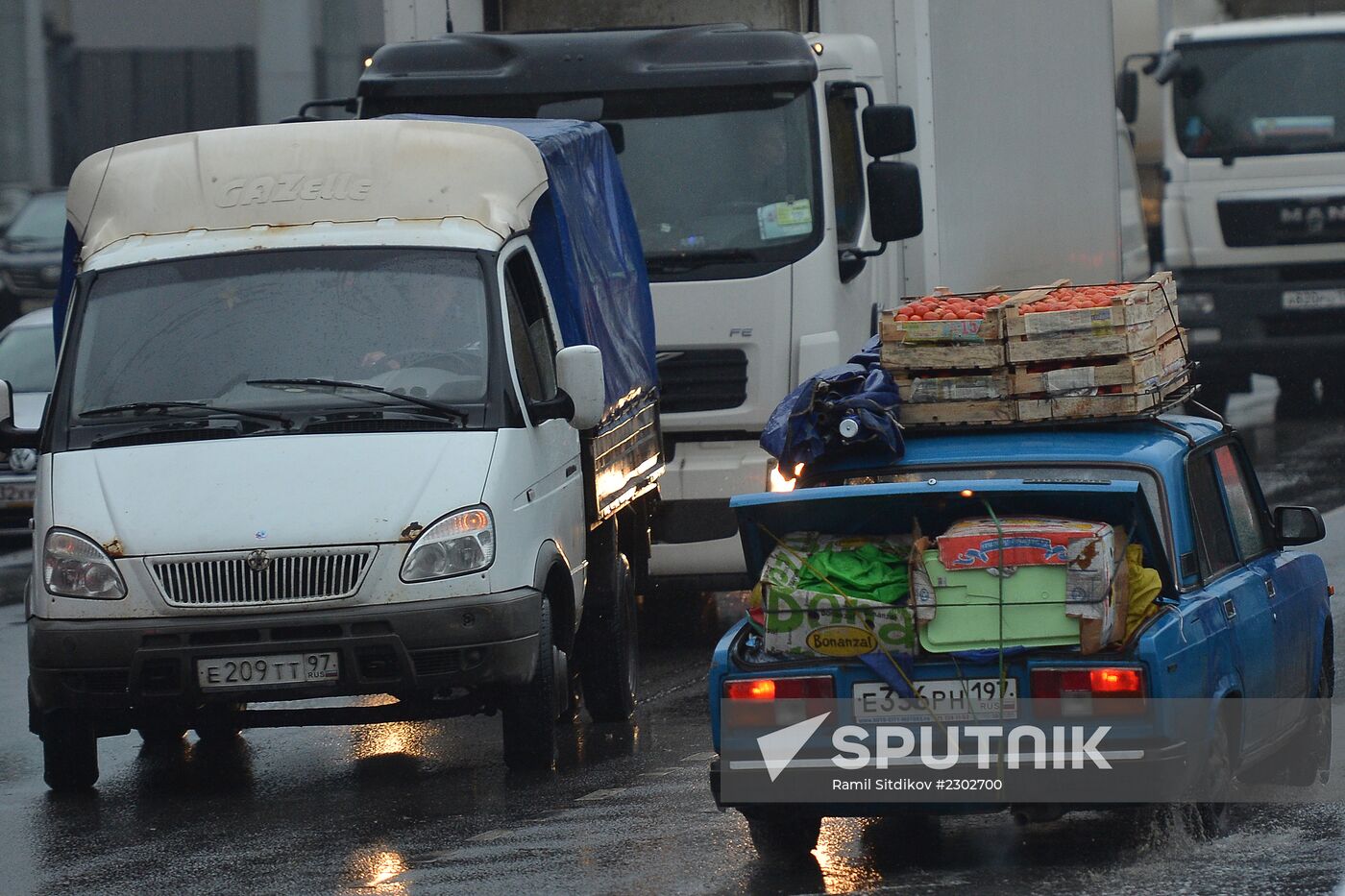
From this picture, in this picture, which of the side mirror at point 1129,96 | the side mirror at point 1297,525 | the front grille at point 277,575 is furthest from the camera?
the side mirror at point 1129,96

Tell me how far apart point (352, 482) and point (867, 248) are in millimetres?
4868

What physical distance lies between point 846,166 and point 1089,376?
4897mm

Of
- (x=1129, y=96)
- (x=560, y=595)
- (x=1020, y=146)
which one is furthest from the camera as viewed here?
(x=1129, y=96)

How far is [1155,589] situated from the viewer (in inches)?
260

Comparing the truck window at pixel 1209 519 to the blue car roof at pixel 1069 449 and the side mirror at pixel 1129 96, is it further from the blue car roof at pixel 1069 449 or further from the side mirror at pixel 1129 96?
the side mirror at pixel 1129 96

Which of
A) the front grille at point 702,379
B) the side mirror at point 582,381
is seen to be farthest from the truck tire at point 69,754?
the front grille at point 702,379

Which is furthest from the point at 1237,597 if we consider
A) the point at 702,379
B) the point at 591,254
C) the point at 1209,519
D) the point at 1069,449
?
the point at 702,379

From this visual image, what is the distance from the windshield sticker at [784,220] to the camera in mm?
11859

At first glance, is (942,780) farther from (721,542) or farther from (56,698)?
(721,542)

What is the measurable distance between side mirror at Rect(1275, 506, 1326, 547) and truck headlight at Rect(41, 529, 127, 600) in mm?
4084

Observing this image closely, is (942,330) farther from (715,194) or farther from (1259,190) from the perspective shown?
(1259,190)

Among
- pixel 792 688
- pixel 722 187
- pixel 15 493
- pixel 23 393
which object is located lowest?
pixel 15 493

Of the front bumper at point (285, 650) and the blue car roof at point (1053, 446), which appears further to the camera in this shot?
the front bumper at point (285, 650)

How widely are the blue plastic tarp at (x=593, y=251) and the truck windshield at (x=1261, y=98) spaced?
36.0 ft
